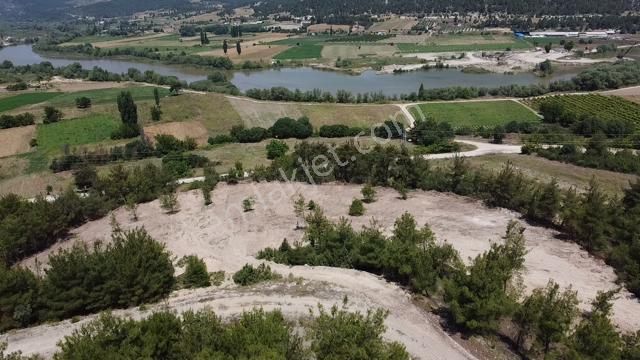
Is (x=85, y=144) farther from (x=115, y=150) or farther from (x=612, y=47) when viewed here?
(x=612, y=47)

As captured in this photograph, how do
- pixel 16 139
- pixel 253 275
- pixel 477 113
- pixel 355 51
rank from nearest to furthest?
pixel 253 275 → pixel 16 139 → pixel 477 113 → pixel 355 51

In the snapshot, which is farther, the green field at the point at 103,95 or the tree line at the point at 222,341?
the green field at the point at 103,95

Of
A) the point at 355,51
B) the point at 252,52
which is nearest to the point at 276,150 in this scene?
the point at 355,51

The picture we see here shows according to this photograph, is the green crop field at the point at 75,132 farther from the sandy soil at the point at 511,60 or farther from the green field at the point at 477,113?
the sandy soil at the point at 511,60

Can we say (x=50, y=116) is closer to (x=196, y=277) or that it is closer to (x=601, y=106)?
(x=196, y=277)

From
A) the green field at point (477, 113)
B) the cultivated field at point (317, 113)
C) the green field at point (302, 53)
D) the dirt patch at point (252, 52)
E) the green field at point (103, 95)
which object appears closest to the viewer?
the green field at point (477, 113)

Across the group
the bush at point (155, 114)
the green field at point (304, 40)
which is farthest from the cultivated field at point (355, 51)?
A: the bush at point (155, 114)
